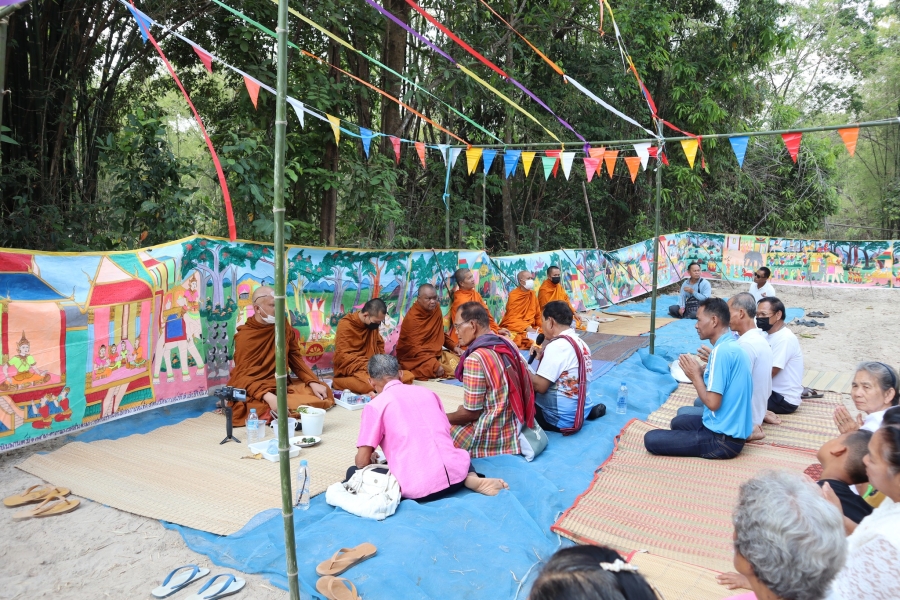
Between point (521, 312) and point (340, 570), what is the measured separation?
7.30 metres

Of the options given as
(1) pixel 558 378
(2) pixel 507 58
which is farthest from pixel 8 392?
(2) pixel 507 58

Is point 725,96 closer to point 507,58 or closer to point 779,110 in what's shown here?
point 779,110

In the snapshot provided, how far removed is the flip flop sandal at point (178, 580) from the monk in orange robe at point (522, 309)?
716cm

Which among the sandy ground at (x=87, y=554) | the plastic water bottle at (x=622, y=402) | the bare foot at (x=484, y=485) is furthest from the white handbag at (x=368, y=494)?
the plastic water bottle at (x=622, y=402)

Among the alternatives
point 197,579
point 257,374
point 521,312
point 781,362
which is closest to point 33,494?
point 197,579

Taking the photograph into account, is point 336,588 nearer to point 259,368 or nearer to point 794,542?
point 794,542

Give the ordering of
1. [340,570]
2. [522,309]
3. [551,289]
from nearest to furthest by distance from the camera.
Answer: [340,570] < [522,309] < [551,289]

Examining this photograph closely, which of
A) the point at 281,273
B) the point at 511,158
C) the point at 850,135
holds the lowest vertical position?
the point at 281,273

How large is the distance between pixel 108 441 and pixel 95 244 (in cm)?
348

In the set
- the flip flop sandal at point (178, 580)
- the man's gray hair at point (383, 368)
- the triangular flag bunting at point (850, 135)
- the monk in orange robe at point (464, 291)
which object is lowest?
the flip flop sandal at point (178, 580)

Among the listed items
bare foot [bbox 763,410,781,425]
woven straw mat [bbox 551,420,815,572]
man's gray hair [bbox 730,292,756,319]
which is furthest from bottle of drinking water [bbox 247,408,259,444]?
bare foot [bbox 763,410,781,425]

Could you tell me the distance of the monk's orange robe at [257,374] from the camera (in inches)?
221

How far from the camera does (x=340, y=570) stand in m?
3.00

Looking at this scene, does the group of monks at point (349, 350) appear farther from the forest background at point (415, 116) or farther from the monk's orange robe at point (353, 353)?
the forest background at point (415, 116)
